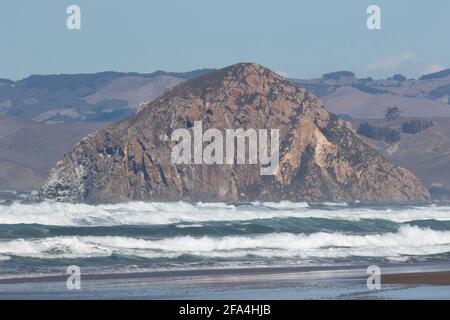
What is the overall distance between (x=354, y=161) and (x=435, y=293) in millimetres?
88516

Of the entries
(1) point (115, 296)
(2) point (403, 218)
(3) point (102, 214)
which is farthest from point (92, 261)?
(2) point (403, 218)

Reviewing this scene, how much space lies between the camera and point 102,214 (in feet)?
246

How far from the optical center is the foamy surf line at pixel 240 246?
5372 centimetres

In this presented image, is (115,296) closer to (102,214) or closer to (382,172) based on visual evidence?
(102,214)

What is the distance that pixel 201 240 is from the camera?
2359 inches

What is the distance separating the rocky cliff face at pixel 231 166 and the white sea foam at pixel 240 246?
54.6m

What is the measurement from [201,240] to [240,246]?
166 centimetres

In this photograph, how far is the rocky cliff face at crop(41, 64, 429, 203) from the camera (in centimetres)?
12094

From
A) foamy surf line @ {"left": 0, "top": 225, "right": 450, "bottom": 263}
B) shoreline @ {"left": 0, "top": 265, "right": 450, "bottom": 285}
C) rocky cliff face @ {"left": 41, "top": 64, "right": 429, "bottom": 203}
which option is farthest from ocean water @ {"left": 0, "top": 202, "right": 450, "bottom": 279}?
rocky cliff face @ {"left": 41, "top": 64, "right": 429, "bottom": 203}

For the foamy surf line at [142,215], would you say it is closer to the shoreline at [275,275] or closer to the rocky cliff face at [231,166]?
the rocky cliff face at [231,166]

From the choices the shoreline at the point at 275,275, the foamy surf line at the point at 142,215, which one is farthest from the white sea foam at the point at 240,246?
the foamy surf line at the point at 142,215
